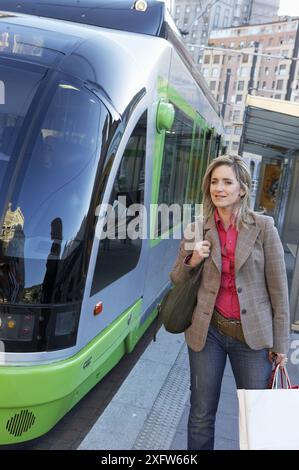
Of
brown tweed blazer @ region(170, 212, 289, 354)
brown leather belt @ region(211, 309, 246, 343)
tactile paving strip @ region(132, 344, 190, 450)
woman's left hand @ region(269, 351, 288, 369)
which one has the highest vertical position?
brown tweed blazer @ region(170, 212, 289, 354)

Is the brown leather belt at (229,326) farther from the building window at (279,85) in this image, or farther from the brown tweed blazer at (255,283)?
the building window at (279,85)

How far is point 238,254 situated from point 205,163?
6584mm

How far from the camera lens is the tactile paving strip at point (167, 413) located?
11.9 feet

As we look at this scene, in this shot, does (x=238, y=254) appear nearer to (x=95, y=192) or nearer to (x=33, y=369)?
(x=95, y=192)

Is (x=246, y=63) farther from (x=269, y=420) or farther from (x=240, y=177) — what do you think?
(x=269, y=420)

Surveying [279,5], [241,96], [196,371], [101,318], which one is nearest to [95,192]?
[101,318]

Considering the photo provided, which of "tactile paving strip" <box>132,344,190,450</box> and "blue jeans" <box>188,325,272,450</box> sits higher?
"blue jeans" <box>188,325,272,450</box>

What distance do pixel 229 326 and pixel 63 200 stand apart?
1137 mm

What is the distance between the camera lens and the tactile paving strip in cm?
363

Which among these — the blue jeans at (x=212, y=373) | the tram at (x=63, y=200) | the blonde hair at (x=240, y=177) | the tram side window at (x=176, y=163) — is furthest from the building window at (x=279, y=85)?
the blue jeans at (x=212, y=373)

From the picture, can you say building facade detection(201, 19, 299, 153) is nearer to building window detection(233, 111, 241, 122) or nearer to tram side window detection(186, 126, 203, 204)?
building window detection(233, 111, 241, 122)

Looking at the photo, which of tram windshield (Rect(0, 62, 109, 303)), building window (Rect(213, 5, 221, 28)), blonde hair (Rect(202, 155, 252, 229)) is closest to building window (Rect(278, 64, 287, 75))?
building window (Rect(213, 5, 221, 28))

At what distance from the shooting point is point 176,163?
5973mm

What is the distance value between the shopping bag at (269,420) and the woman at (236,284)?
1.48ft
